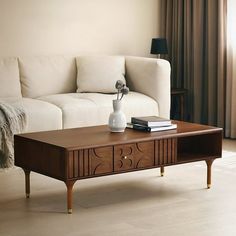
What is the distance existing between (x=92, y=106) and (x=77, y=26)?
125 centimetres

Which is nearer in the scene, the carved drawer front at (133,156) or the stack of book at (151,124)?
the carved drawer front at (133,156)

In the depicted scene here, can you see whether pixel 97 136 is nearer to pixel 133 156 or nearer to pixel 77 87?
pixel 133 156

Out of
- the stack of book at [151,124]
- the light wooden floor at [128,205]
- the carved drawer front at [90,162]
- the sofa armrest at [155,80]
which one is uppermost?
the sofa armrest at [155,80]

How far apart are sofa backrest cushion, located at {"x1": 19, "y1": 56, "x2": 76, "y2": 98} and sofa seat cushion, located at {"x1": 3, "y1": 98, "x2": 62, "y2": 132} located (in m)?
0.50

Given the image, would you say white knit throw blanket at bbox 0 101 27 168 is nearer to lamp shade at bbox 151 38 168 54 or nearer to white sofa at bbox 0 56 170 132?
white sofa at bbox 0 56 170 132

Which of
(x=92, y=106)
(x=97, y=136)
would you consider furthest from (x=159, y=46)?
(x=97, y=136)

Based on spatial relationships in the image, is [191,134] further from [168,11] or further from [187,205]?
[168,11]

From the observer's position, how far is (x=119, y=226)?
3668mm

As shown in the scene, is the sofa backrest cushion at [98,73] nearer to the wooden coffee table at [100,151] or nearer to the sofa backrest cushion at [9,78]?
the sofa backrest cushion at [9,78]

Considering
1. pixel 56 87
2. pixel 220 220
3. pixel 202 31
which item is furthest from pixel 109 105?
pixel 220 220

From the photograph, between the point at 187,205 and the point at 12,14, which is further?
the point at 12,14

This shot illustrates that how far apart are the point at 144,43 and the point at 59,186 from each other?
2879 mm

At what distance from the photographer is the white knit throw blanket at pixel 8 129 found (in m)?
5.00

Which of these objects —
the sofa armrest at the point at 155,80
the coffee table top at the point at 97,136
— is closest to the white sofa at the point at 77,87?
the sofa armrest at the point at 155,80
